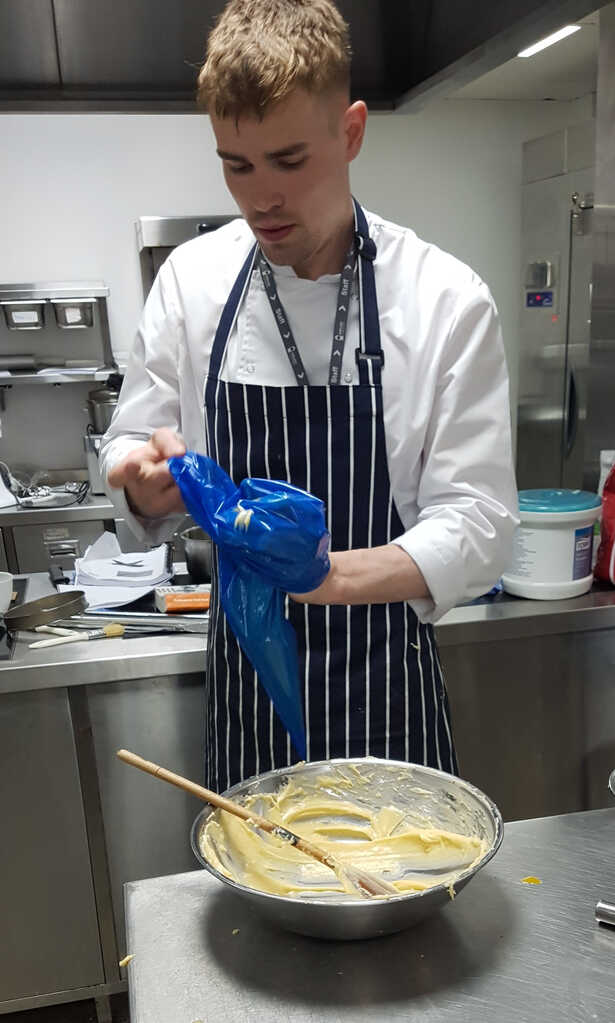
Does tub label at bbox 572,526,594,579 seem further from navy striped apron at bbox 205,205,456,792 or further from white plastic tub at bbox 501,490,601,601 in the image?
navy striped apron at bbox 205,205,456,792

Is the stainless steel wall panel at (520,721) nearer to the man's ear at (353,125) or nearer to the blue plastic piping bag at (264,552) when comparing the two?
the blue plastic piping bag at (264,552)

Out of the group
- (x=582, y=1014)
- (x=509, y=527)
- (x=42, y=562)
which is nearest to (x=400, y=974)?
(x=582, y=1014)

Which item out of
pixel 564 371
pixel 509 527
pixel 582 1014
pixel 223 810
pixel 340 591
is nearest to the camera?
pixel 582 1014

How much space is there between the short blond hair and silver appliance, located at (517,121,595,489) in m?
2.89

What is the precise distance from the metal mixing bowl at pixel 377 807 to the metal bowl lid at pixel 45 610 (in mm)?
996

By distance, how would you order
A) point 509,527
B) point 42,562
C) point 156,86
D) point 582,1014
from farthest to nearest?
point 42,562 → point 156,86 → point 509,527 → point 582,1014

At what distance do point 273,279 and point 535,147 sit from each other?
10.8 feet

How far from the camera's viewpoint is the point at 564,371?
13.3ft

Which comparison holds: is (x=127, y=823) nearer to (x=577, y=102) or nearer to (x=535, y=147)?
(x=535, y=147)

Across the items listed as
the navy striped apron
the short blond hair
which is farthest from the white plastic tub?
the short blond hair

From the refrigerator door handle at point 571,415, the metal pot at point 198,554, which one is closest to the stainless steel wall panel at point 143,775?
the metal pot at point 198,554

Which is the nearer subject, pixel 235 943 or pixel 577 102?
pixel 235 943

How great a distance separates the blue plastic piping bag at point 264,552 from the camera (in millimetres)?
949

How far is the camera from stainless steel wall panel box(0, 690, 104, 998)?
1.79 meters
